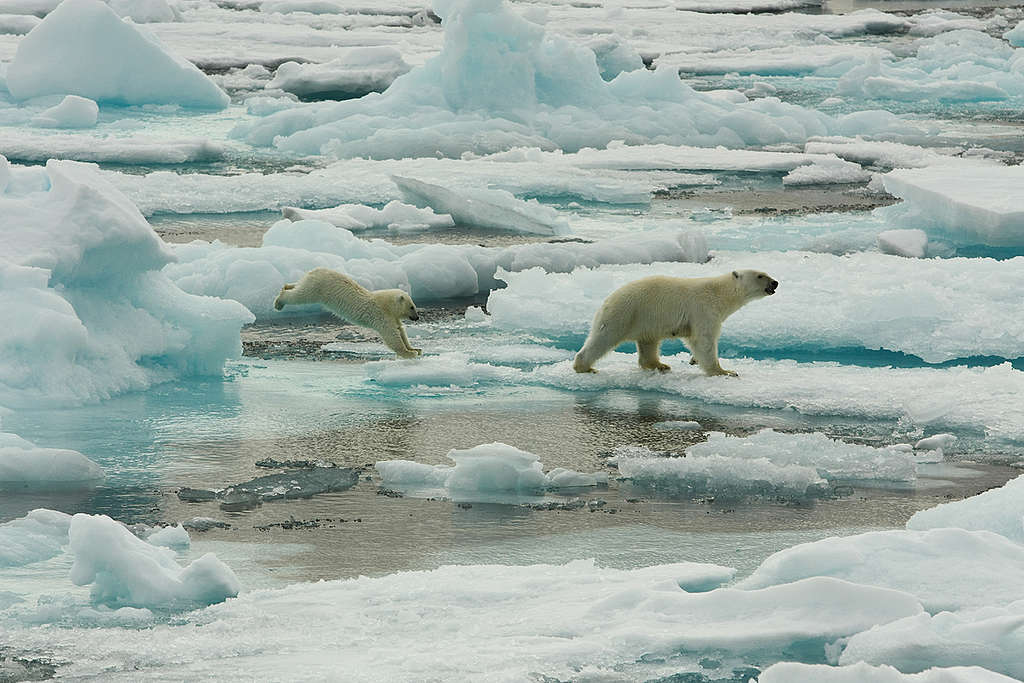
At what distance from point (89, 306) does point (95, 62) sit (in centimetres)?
1227

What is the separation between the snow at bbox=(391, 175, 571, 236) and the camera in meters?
11.1

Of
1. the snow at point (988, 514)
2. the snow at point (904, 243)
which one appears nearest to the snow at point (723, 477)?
the snow at point (988, 514)

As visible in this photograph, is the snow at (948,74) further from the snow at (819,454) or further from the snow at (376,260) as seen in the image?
the snow at (819,454)

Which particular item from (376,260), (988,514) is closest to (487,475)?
(988,514)

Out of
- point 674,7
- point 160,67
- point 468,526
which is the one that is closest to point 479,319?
point 468,526

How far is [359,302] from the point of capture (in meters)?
7.43

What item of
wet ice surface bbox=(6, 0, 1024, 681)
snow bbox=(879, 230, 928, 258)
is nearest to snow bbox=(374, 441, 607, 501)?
wet ice surface bbox=(6, 0, 1024, 681)

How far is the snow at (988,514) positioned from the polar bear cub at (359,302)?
11.0 ft

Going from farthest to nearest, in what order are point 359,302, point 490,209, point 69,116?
point 69,116, point 490,209, point 359,302

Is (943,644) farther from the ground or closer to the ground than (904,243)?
farther from the ground

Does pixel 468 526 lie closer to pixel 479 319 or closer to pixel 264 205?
pixel 479 319

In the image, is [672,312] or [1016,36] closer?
[672,312]

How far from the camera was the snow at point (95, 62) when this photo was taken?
17625 millimetres

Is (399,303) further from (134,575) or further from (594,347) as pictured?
(134,575)
